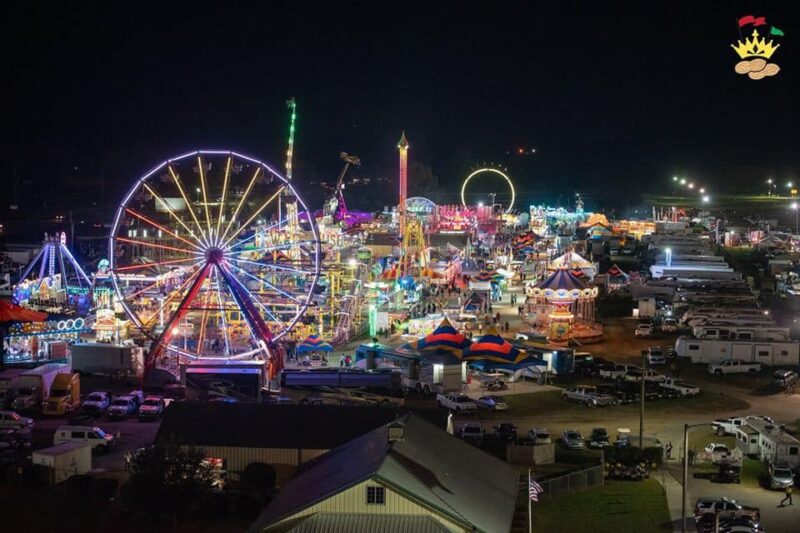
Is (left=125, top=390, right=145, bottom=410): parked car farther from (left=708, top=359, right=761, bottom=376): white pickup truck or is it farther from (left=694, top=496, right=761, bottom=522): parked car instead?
(left=708, top=359, right=761, bottom=376): white pickup truck

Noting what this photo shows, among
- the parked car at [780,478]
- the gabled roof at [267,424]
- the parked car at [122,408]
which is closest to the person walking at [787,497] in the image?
the parked car at [780,478]

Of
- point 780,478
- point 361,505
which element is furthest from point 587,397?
point 361,505

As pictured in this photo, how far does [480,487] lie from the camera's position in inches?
661

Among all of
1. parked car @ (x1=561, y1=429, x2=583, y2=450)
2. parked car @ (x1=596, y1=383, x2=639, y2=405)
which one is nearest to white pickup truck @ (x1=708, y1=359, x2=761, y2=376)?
parked car @ (x1=596, y1=383, x2=639, y2=405)

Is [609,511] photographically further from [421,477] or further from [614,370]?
[614,370]

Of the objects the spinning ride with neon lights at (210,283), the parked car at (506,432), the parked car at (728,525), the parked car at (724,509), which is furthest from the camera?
the spinning ride with neon lights at (210,283)

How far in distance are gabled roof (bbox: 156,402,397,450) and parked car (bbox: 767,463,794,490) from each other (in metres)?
7.31

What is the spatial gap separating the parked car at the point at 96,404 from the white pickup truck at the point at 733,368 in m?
18.0

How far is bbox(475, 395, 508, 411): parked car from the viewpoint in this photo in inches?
1121

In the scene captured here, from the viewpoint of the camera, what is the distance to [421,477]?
15617mm

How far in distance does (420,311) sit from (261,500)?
26.3 metres

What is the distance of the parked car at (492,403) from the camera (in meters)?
28.5

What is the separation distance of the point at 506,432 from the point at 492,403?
3801 mm

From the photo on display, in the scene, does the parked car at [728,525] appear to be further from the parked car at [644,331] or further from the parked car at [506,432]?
the parked car at [644,331]
